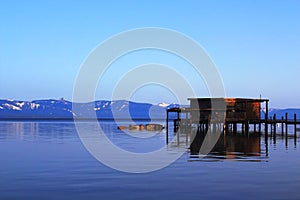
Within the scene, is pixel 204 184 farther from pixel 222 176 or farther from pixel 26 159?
pixel 26 159

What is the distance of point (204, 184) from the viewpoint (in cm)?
2527

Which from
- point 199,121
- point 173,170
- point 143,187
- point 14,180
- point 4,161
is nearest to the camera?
point 143,187

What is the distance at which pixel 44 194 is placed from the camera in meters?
22.2

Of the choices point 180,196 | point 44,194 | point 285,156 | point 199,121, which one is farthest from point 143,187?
point 199,121

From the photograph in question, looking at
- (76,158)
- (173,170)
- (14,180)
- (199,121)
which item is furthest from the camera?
(199,121)

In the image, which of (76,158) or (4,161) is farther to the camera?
(76,158)

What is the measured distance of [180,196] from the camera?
2186 centimetres

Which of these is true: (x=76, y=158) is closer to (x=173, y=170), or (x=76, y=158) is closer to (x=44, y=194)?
(x=173, y=170)

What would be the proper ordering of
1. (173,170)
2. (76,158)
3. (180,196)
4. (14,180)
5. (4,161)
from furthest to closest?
(76,158) → (4,161) → (173,170) → (14,180) → (180,196)

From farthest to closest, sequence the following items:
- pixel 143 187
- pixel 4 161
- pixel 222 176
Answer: pixel 4 161 < pixel 222 176 < pixel 143 187

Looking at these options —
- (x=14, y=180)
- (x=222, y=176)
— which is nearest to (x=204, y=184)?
(x=222, y=176)

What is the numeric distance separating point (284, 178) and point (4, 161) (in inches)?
857

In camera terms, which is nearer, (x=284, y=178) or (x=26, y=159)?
(x=284, y=178)

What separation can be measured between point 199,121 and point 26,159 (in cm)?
4584
